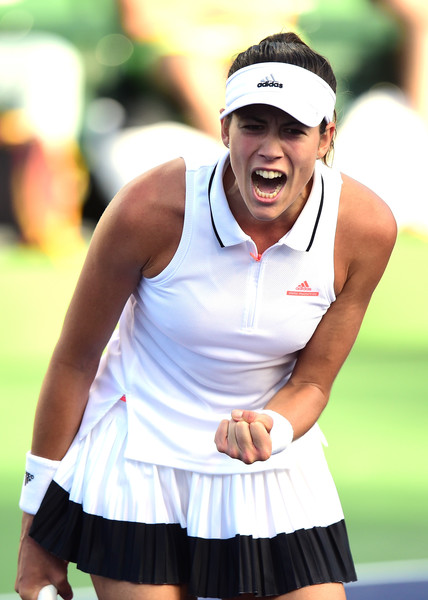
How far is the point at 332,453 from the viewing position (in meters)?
5.02

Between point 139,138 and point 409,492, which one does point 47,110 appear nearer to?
point 139,138

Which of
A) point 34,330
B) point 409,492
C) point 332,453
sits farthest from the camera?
point 34,330

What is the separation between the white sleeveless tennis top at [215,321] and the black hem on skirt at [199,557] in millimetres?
136

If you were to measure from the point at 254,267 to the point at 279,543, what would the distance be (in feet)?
1.68

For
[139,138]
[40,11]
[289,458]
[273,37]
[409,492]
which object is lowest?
[409,492]

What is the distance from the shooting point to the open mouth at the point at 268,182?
191 cm

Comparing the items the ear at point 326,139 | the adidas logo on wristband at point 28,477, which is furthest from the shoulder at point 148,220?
the adidas logo on wristband at point 28,477

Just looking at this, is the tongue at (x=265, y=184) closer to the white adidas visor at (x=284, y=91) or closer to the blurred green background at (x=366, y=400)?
the white adidas visor at (x=284, y=91)

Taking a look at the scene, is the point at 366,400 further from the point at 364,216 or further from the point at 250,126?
the point at 250,126

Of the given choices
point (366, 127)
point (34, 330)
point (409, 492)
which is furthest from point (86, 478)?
point (366, 127)

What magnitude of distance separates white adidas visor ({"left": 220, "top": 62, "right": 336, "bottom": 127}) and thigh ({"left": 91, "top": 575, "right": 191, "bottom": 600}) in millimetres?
856

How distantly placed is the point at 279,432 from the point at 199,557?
0.29 meters

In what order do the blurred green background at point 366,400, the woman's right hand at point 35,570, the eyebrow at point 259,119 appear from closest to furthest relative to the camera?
1. the eyebrow at point 259,119
2. the woman's right hand at point 35,570
3. the blurred green background at point 366,400

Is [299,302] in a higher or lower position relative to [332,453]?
higher
